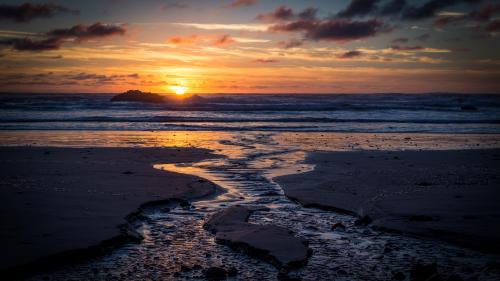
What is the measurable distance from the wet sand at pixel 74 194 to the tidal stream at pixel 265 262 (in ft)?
1.59

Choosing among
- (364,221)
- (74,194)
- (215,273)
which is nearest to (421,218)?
(364,221)

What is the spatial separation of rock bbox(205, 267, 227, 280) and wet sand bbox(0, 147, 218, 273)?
179 centimetres

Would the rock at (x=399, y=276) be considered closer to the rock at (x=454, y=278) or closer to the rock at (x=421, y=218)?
the rock at (x=454, y=278)

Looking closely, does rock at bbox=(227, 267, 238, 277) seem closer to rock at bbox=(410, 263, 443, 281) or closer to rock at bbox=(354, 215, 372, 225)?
rock at bbox=(410, 263, 443, 281)

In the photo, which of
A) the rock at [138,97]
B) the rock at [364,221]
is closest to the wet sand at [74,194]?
the rock at [364,221]

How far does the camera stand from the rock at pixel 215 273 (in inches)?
196

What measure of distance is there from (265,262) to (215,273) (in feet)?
2.69

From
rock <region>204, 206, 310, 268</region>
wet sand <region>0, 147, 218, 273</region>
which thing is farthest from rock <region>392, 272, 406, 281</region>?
wet sand <region>0, 147, 218, 273</region>

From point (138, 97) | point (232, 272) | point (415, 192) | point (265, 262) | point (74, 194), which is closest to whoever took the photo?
point (232, 272)

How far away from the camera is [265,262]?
5.56 metres

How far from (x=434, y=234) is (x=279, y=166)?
7214mm

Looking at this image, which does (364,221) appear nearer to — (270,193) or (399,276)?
(399,276)

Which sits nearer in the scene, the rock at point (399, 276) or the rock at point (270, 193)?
the rock at point (399, 276)

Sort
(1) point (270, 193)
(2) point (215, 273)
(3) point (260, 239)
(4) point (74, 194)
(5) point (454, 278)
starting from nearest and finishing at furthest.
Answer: (5) point (454, 278), (2) point (215, 273), (3) point (260, 239), (4) point (74, 194), (1) point (270, 193)
